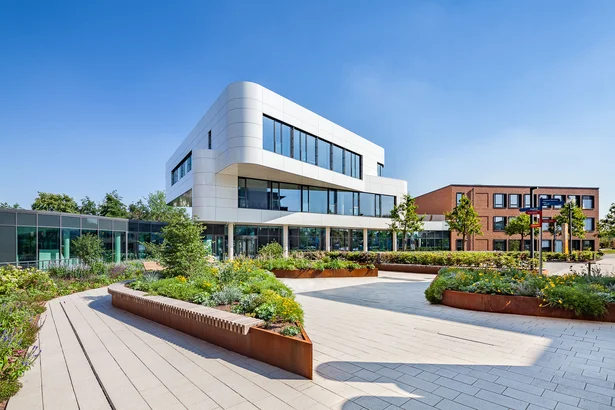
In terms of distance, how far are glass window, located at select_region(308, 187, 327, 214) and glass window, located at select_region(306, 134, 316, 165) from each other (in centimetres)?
375

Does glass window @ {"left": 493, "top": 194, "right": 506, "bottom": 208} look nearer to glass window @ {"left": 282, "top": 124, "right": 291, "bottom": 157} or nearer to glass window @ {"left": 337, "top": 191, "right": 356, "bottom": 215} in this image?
glass window @ {"left": 337, "top": 191, "right": 356, "bottom": 215}

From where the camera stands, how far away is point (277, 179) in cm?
2955

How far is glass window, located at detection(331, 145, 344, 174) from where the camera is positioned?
33.1 m

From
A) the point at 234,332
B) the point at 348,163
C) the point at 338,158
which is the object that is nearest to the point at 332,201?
the point at 338,158

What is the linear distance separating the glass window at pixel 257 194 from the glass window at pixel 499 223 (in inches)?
1396

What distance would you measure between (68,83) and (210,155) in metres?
12.7

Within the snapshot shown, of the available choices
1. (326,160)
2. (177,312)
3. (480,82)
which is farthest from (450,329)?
(326,160)

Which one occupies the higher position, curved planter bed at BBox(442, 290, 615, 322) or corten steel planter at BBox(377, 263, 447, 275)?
curved planter bed at BBox(442, 290, 615, 322)

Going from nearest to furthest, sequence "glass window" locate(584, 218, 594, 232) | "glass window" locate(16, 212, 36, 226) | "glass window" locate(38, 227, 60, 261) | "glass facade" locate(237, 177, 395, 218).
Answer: "glass window" locate(16, 212, 36, 226) → "glass window" locate(38, 227, 60, 261) → "glass facade" locate(237, 177, 395, 218) → "glass window" locate(584, 218, 594, 232)

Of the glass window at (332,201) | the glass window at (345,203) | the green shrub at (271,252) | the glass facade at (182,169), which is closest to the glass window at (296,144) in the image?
the glass window at (332,201)

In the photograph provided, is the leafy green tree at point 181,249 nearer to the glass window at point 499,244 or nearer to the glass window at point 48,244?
the glass window at point 48,244

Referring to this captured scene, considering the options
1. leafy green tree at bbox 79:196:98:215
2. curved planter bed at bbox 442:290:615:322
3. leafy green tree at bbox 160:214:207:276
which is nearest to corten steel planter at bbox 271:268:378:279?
leafy green tree at bbox 160:214:207:276

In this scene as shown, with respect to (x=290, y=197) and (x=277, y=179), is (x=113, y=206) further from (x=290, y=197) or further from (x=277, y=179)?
(x=290, y=197)

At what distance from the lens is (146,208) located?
183ft
